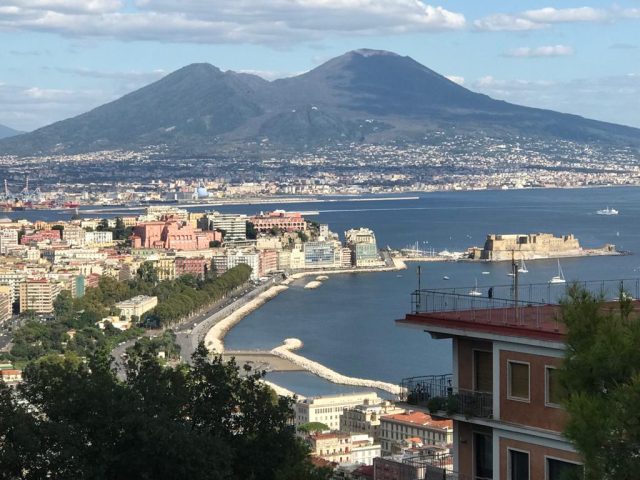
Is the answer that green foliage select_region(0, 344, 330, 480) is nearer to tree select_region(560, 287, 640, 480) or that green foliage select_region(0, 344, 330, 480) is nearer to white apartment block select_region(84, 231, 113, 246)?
tree select_region(560, 287, 640, 480)

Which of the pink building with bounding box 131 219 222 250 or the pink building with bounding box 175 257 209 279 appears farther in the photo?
the pink building with bounding box 131 219 222 250

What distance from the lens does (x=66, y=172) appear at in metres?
110

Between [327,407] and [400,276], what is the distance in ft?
74.1

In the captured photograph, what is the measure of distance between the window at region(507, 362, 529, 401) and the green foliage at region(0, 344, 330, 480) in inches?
54.3

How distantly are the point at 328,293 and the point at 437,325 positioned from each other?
31.5 m

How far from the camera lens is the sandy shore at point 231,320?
23.5 metres

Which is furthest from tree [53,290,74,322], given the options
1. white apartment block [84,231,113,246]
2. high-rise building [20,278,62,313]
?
white apartment block [84,231,113,246]

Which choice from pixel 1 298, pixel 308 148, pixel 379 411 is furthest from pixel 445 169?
pixel 379 411

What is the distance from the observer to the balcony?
10.6 ft

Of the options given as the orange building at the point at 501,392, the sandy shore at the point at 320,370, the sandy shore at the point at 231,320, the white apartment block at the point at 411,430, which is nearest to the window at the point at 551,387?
the orange building at the point at 501,392

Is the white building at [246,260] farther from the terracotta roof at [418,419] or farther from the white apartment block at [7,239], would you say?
the terracotta roof at [418,419]

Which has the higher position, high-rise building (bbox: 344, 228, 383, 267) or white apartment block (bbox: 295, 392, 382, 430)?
white apartment block (bbox: 295, 392, 382, 430)

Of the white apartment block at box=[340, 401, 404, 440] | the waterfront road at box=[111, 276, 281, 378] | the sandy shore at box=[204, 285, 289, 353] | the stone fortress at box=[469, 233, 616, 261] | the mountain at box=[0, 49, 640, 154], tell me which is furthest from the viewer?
the mountain at box=[0, 49, 640, 154]

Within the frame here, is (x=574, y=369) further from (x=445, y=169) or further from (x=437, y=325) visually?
(x=445, y=169)
